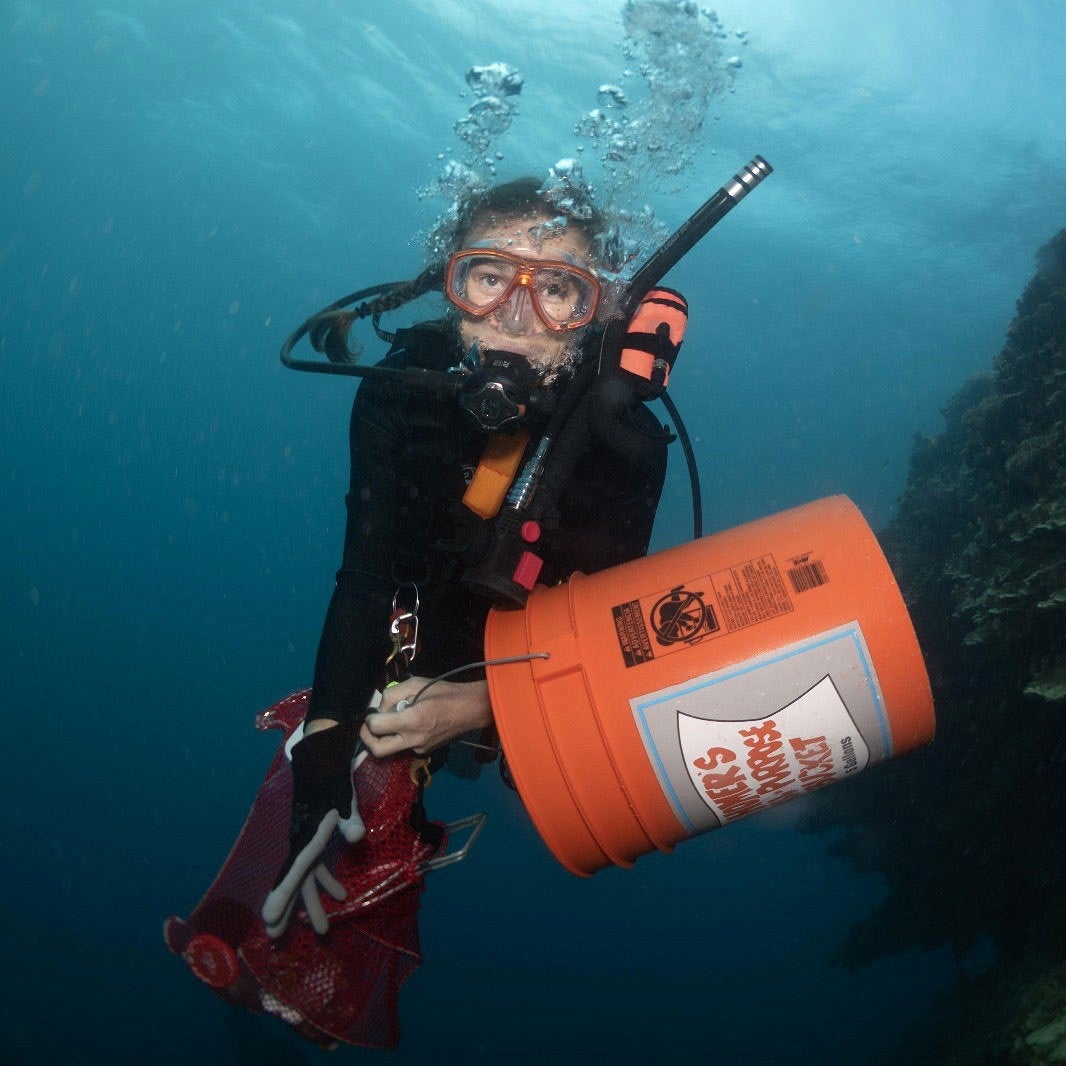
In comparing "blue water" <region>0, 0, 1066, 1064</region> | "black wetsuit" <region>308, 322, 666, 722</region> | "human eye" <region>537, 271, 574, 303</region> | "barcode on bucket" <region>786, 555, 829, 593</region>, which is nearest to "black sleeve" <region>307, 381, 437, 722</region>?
"black wetsuit" <region>308, 322, 666, 722</region>

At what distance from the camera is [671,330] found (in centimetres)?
234

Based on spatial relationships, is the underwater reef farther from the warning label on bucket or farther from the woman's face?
the woman's face

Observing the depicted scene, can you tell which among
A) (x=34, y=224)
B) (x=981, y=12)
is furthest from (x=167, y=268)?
(x=981, y=12)

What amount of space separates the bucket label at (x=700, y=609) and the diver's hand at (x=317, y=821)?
1039 mm

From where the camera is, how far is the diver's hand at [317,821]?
2.18 meters

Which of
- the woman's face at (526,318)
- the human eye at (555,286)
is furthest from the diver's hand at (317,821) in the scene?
the human eye at (555,286)

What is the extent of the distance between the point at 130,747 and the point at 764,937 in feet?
87.5

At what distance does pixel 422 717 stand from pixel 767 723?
1127mm

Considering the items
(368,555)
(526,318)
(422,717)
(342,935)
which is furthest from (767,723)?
(526,318)

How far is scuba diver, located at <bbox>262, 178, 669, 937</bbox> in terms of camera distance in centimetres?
227

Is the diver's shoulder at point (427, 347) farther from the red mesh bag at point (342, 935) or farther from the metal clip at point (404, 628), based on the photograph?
the red mesh bag at point (342, 935)

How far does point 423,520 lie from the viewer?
2832mm

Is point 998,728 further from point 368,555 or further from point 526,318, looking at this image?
point 368,555

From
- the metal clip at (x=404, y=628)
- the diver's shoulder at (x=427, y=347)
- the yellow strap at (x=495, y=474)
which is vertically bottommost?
the metal clip at (x=404, y=628)
